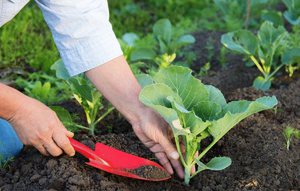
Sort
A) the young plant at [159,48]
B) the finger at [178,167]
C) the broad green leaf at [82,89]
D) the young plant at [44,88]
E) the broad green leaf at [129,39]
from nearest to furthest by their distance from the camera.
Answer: the finger at [178,167]
the broad green leaf at [82,89]
the young plant at [44,88]
the young plant at [159,48]
the broad green leaf at [129,39]

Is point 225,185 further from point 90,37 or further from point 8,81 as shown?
point 8,81

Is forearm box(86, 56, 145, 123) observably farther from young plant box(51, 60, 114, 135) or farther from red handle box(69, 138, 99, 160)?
young plant box(51, 60, 114, 135)

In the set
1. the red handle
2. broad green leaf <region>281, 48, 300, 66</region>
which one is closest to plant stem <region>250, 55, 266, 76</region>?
broad green leaf <region>281, 48, 300, 66</region>

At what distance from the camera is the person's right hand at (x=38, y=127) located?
7.22 feet

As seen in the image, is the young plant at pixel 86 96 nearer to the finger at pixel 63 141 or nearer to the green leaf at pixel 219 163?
the finger at pixel 63 141

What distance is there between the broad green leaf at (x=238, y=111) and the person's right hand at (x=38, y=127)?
543mm

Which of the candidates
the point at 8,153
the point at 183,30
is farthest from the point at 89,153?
the point at 183,30

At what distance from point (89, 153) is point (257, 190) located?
646 mm

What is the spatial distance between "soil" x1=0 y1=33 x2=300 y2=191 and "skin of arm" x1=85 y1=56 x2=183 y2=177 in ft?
0.66

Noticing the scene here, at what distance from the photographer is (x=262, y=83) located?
3.24 meters

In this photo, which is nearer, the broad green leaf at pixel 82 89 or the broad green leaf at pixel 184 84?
the broad green leaf at pixel 184 84

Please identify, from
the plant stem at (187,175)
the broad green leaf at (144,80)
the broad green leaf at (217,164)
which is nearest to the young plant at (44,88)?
the broad green leaf at (144,80)

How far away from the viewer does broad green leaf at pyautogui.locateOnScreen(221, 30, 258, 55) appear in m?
3.24

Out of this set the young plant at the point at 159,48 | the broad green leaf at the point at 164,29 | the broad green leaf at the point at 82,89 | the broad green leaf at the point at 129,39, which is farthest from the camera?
the broad green leaf at the point at 129,39
